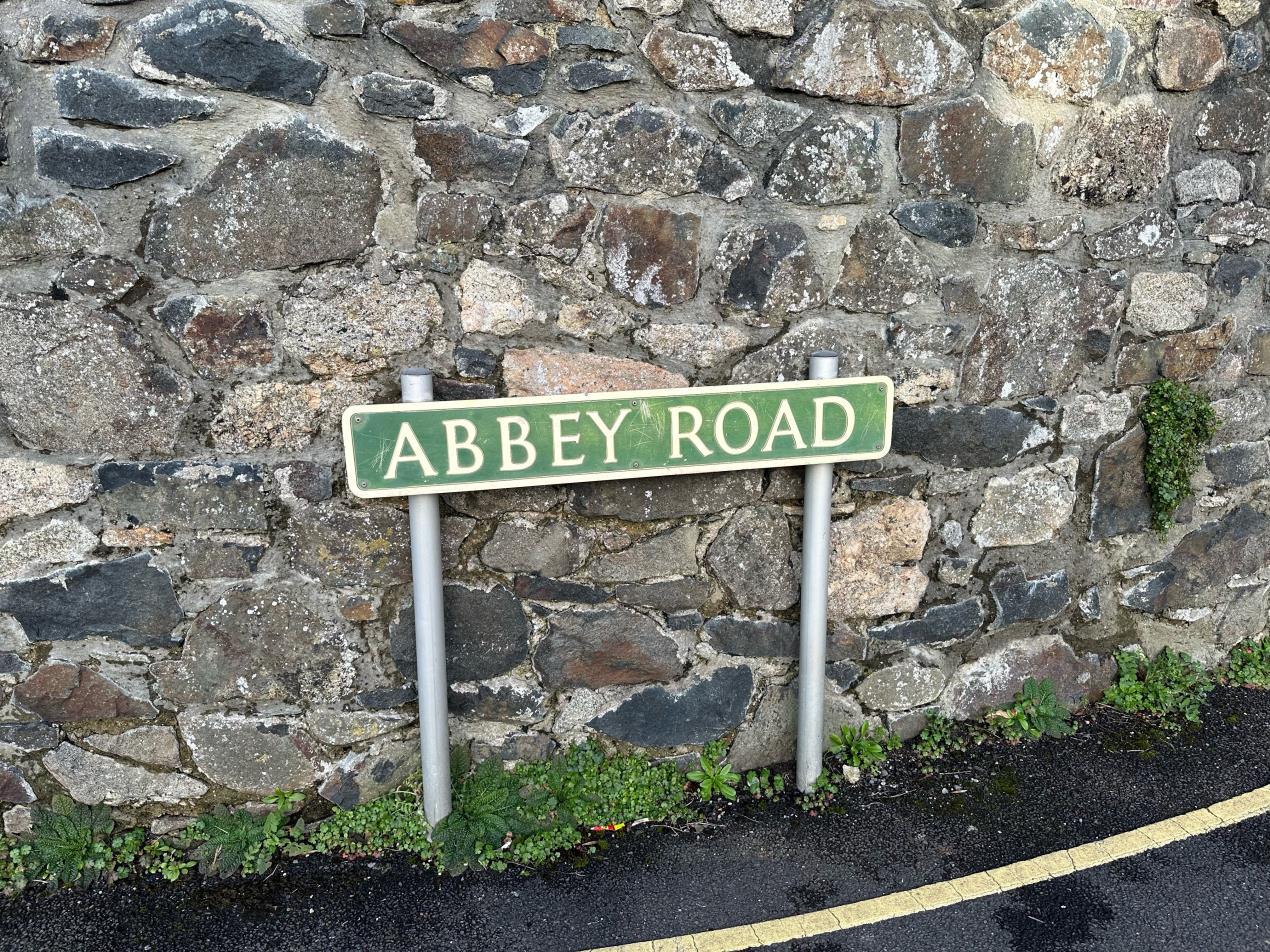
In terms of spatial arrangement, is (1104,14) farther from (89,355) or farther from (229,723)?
(229,723)

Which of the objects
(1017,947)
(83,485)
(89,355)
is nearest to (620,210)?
(89,355)

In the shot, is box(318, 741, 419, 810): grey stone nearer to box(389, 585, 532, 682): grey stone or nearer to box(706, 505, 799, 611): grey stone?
box(389, 585, 532, 682): grey stone

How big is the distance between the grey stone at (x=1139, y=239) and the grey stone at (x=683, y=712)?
5.51ft

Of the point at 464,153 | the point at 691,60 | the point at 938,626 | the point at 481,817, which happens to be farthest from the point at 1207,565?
the point at 464,153

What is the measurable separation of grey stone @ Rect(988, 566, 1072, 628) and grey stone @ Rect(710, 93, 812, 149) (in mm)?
1585

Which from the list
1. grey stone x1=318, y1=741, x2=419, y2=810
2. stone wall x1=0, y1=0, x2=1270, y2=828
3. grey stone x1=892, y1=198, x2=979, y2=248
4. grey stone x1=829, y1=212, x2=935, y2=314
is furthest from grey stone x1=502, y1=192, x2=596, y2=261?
grey stone x1=318, y1=741, x2=419, y2=810

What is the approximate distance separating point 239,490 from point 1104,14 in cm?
270

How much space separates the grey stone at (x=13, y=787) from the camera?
263 centimetres

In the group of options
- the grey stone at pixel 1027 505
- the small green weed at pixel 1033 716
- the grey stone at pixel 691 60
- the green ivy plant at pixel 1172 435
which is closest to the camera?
the grey stone at pixel 691 60

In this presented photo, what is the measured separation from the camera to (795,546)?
2842 millimetres

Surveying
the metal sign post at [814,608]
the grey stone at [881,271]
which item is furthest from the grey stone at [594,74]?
the metal sign post at [814,608]

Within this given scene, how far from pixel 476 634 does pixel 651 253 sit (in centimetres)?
117

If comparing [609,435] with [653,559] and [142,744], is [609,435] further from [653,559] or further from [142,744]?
[142,744]

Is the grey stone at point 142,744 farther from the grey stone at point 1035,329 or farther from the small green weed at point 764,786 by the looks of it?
the grey stone at point 1035,329
